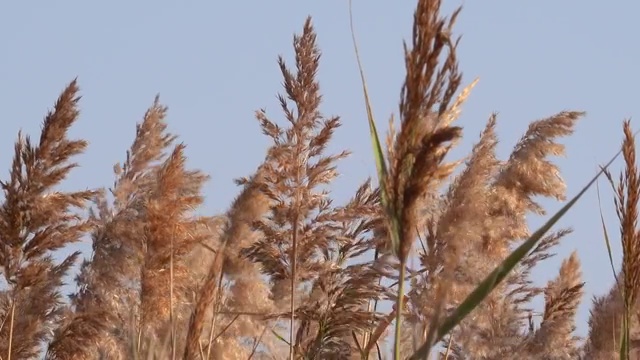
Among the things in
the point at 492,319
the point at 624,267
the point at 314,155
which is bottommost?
the point at 624,267

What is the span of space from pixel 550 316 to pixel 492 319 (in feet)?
2.02

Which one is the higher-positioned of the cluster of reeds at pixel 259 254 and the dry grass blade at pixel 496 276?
the cluster of reeds at pixel 259 254

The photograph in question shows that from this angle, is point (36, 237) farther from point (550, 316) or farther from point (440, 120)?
point (440, 120)

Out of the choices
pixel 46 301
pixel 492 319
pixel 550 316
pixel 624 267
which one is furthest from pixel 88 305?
pixel 624 267

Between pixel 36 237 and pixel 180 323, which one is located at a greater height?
pixel 36 237

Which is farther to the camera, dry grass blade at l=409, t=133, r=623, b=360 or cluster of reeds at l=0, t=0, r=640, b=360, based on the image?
cluster of reeds at l=0, t=0, r=640, b=360

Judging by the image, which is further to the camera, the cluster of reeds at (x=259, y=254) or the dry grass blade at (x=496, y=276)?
the cluster of reeds at (x=259, y=254)

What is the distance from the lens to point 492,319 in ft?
20.2

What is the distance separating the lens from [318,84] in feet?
17.1

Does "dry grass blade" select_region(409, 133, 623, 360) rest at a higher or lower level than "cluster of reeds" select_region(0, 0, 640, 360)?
lower

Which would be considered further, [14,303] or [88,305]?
[88,305]

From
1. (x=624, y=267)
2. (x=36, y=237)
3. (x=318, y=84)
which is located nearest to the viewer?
(x=624, y=267)

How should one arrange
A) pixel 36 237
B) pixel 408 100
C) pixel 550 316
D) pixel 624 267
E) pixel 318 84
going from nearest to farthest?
pixel 408 100 → pixel 624 267 → pixel 318 84 → pixel 36 237 → pixel 550 316

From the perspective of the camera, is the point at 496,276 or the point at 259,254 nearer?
the point at 496,276
